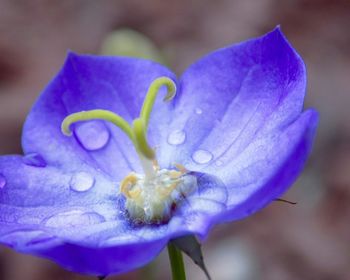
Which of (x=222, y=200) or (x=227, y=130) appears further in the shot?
(x=227, y=130)

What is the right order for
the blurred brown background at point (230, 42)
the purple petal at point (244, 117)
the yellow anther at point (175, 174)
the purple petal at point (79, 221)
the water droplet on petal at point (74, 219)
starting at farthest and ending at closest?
the blurred brown background at point (230, 42)
the yellow anther at point (175, 174)
the water droplet on petal at point (74, 219)
the purple petal at point (244, 117)
the purple petal at point (79, 221)

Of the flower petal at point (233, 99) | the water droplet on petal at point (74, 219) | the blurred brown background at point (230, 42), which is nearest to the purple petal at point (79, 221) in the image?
the water droplet on petal at point (74, 219)

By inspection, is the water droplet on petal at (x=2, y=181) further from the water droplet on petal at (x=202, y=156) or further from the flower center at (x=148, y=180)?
the water droplet on petal at (x=202, y=156)

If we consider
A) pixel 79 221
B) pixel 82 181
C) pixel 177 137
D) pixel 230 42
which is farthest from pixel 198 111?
pixel 230 42

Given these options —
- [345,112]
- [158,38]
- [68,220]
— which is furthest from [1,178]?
[158,38]

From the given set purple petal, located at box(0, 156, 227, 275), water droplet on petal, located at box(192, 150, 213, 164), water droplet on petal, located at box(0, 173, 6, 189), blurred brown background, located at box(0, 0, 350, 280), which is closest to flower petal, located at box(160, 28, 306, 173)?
water droplet on petal, located at box(192, 150, 213, 164)

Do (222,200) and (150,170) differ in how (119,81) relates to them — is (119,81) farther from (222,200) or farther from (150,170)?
(222,200)

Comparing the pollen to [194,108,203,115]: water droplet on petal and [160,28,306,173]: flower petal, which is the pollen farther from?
[194,108,203,115]: water droplet on petal

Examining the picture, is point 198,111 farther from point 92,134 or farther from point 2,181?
point 2,181
